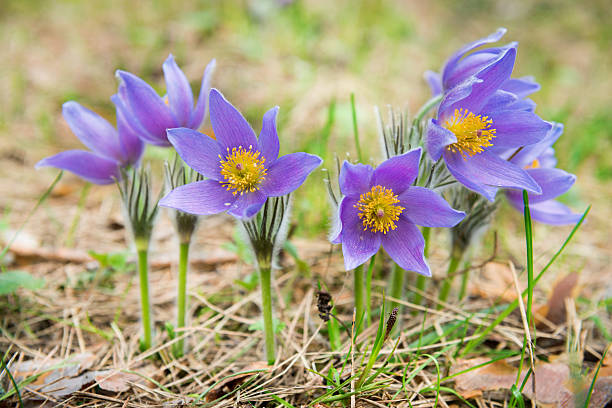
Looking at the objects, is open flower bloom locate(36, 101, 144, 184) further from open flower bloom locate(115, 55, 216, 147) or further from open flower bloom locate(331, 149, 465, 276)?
open flower bloom locate(331, 149, 465, 276)

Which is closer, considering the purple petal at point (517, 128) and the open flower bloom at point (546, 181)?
the purple petal at point (517, 128)

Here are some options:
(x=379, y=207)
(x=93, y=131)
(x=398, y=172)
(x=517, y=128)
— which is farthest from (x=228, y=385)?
(x=517, y=128)

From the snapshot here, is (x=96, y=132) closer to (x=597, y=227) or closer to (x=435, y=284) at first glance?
(x=435, y=284)

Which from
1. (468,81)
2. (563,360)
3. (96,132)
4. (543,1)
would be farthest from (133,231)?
(543,1)

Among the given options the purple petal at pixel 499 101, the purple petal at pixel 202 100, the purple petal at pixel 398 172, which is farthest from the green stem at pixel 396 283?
the purple petal at pixel 202 100

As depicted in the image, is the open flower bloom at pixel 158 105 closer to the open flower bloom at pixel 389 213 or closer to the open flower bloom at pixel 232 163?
the open flower bloom at pixel 232 163

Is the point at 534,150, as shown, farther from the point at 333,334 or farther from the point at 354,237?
the point at 333,334
